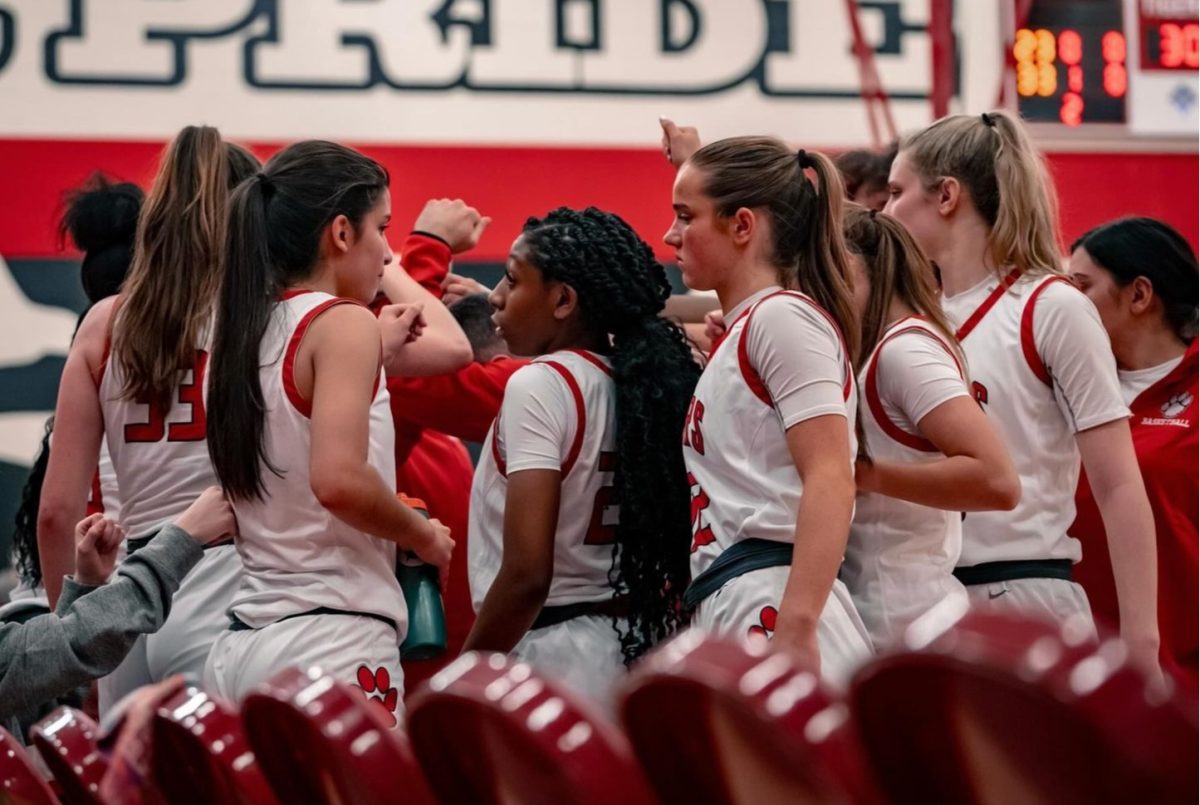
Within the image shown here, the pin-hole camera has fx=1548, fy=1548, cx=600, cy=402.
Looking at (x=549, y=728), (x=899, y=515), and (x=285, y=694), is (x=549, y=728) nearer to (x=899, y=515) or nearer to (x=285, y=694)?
(x=285, y=694)

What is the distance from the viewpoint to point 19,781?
106 cm

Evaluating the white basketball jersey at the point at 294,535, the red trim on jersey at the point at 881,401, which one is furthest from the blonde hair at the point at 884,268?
the white basketball jersey at the point at 294,535

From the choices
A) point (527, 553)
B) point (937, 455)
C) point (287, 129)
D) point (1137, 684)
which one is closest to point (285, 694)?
point (1137, 684)

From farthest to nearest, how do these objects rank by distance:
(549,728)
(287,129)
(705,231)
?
(287,129)
(705,231)
(549,728)

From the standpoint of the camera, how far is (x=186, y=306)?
2.46 m

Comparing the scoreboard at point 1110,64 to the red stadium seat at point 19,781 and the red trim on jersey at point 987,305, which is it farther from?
the red stadium seat at point 19,781

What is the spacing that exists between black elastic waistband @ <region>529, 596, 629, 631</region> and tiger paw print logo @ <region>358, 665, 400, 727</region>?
0.32 m

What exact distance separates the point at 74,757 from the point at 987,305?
1842 millimetres

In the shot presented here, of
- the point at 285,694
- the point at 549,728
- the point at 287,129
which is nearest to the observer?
the point at 549,728

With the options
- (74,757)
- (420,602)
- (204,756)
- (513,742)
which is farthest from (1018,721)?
(420,602)

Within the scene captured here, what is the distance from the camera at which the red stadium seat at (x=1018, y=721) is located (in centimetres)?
56

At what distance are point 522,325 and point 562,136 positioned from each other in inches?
159

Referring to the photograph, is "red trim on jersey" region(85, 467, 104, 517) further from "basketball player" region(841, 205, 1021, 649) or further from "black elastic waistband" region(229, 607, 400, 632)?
"basketball player" region(841, 205, 1021, 649)

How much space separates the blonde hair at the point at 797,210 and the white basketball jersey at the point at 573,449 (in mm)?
363
